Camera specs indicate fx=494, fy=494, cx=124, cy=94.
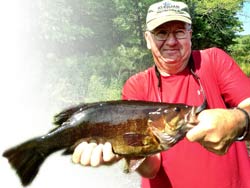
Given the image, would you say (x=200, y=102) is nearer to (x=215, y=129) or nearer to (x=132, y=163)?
(x=132, y=163)

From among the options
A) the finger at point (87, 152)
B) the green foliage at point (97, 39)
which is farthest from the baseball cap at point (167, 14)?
the green foliage at point (97, 39)

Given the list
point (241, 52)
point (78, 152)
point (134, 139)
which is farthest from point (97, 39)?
point (134, 139)

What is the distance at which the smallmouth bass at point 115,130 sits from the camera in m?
2.94

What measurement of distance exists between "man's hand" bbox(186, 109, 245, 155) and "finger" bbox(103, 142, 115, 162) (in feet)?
1.90

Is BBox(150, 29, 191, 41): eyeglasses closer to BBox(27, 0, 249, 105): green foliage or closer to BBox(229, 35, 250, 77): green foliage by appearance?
BBox(27, 0, 249, 105): green foliage

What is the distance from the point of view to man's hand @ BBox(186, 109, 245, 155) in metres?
2.70

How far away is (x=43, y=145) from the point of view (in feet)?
10.5

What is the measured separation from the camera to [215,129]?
2.70 m

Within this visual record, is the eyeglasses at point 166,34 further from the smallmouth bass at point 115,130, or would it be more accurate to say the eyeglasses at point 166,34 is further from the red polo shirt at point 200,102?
the smallmouth bass at point 115,130

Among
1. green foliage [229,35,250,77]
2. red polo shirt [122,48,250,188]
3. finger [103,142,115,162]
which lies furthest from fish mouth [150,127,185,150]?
green foliage [229,35,250,77]

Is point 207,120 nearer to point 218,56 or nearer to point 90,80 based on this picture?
point 218,56

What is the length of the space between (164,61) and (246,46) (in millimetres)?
34152

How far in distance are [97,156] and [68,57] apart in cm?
2231

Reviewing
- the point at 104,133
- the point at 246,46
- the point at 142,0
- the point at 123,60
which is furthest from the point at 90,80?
the point at 104,133
